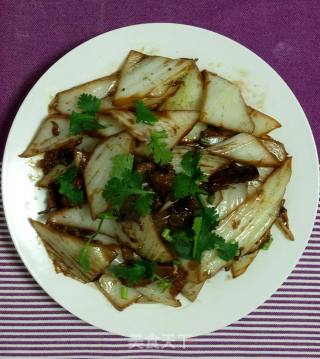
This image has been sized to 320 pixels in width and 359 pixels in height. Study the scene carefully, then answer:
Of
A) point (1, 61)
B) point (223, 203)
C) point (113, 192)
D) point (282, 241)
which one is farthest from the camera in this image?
point (1, 61)

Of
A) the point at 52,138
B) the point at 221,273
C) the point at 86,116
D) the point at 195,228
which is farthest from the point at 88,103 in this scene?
the point at 221,273

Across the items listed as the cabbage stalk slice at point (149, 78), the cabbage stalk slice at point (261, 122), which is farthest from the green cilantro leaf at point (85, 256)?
the cabbage stalk slice at point (261, 122)

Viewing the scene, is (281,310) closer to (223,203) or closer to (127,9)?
(223,203)

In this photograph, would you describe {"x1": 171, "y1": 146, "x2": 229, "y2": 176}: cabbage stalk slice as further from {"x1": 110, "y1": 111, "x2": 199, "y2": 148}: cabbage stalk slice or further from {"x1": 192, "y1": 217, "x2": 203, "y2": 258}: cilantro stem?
{"x1": 192, "y1": 217, "x2": 203, "y2": 258}: cilantro stem

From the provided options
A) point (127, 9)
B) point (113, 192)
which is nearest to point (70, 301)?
point (113, 192)

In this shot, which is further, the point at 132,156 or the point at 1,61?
the point at 1,61

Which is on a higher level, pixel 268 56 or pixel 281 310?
pixel 268 56

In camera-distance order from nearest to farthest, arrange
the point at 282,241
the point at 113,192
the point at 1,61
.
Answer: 1. the point at 113,192
2. the point at 282,241
3. the point at 1,61
